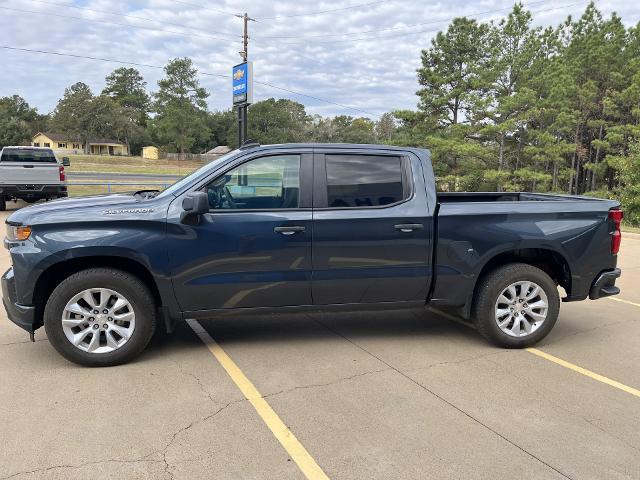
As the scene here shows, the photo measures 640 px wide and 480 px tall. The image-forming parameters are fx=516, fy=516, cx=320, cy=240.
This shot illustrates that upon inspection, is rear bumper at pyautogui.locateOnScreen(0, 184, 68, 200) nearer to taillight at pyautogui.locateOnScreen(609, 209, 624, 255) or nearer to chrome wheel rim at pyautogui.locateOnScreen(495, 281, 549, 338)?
chrome wheel rim at pyautogui.locateOnScreen(495, 281, 549, 338)

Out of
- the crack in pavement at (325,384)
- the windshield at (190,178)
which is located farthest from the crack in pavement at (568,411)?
the windshield at (190,178)

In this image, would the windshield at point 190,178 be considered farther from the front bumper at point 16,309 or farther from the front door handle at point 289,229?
the front bumper at point 16,309

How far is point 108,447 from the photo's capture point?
3.08 m

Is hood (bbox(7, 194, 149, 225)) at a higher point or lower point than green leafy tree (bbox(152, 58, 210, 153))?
lower

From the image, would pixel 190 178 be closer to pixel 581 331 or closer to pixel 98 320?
pixel 98 320

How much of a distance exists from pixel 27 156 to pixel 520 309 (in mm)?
16171

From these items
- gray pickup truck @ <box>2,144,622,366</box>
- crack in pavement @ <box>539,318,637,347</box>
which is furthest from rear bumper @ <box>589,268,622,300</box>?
crack in pavement @ <box>539,318,637,347</box>

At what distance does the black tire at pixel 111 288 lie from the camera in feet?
13.5

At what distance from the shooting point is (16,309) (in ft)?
13.6

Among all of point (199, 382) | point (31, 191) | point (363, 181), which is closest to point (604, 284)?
point (363, 181)

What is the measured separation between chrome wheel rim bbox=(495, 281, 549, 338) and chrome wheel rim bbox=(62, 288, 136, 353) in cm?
331

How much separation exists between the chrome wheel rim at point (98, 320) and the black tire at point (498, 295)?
3.11 meters

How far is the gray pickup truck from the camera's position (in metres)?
4.17

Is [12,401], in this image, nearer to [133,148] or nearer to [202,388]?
[202,388]
